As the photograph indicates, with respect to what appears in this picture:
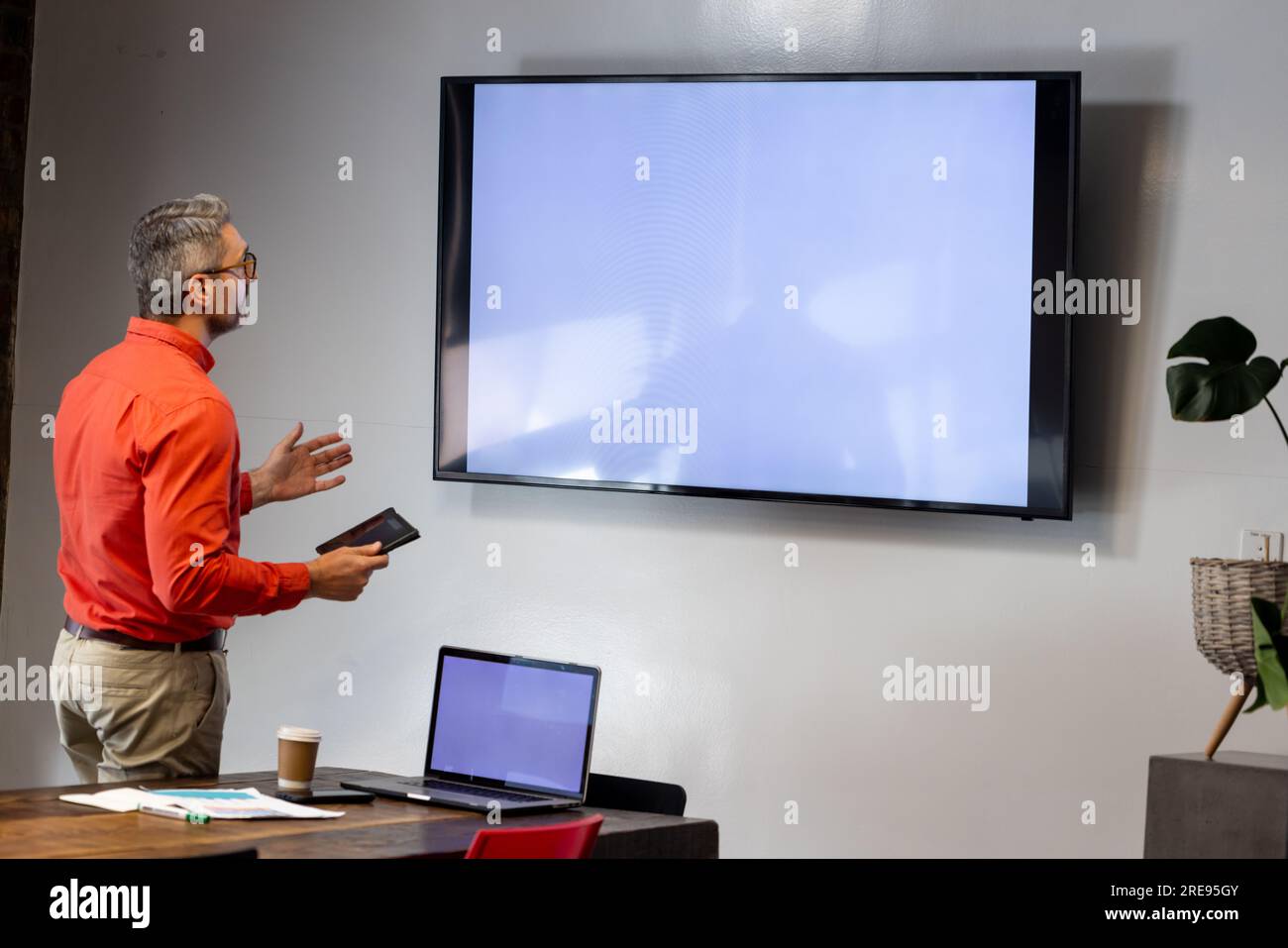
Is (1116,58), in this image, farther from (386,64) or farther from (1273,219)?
(386,64)

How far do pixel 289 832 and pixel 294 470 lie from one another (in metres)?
1.22

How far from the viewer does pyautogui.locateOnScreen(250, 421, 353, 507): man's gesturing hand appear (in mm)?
3139

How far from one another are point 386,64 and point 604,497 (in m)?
1.36

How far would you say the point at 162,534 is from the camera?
2.50 meters

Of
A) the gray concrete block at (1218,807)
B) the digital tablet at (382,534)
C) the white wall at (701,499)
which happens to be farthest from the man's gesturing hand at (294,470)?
the gray concrete block at (1218,807)

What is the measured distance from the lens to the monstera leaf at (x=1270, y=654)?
8.50 ft

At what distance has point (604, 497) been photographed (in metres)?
3.87

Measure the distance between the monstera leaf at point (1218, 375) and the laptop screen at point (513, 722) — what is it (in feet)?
4.06

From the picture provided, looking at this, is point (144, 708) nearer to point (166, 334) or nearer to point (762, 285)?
point (166, 334)

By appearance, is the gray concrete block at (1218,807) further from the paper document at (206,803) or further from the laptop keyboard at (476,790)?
the paper document at (206,803)

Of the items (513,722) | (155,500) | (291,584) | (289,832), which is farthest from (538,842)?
(155,500)

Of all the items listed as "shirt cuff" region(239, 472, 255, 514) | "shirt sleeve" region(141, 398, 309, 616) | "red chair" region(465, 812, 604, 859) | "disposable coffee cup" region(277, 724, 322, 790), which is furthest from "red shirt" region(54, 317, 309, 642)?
"red chair" region(465, 812, 604, 859)

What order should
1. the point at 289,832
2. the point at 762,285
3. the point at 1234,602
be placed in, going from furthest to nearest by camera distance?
the point at 762,285
the point at 1234,602
the point at 289,832
